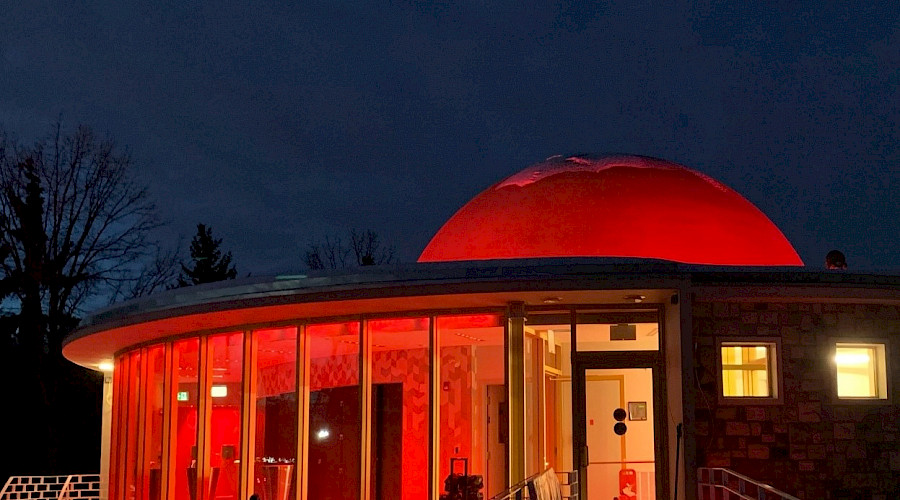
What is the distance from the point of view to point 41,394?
30.2m

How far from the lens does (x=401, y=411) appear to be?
12742mm

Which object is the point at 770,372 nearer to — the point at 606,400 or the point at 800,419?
the point at 800,419

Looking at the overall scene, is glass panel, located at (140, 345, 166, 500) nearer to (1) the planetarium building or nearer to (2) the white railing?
(1) the planetarium building

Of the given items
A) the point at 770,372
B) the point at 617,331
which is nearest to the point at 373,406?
the point at 617,331

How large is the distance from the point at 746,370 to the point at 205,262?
37827 mm

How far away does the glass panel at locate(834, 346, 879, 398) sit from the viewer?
38.3ft

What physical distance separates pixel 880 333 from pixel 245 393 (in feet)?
24.6

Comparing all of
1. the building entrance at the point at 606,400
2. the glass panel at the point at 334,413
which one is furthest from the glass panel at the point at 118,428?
the building entrance at the point at 606,400

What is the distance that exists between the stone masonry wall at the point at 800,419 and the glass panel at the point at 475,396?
2201 mm

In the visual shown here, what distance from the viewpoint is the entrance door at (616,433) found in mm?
11750

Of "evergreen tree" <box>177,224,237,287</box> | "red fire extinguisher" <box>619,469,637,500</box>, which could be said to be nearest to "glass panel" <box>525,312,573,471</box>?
"red fire extinguisher" <box>619,469,637,500</box>

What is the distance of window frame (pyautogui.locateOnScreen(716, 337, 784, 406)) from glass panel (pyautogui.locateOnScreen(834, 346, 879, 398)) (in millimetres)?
663

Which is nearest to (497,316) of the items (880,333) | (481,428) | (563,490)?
(481,428)

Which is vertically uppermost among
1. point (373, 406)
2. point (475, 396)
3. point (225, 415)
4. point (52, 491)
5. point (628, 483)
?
point (475, 396)
